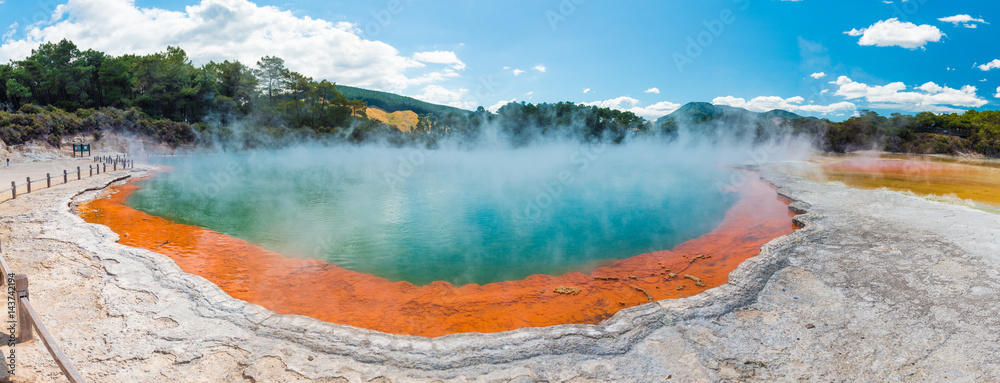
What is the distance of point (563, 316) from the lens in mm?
5285

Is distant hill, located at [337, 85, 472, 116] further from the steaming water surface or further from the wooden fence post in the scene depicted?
the wooden fence post

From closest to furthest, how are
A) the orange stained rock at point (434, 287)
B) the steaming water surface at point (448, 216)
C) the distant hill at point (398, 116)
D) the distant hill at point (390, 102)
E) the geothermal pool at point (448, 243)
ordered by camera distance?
the orange stained rock at point (434, 287), the geothermal pool at point (448, 243), the steaming water surface at point (448, 216), the distant hill at point (398, 116), the distant hill at point (390, 102)

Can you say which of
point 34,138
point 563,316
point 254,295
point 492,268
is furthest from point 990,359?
point 34,138

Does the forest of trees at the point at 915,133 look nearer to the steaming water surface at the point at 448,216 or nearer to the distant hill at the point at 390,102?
the steaming water surface at the point at 448,216

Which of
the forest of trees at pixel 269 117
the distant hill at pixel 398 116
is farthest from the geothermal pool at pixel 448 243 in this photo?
the distant hill at pixel 398 116

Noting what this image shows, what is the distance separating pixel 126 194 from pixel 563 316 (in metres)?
15.3

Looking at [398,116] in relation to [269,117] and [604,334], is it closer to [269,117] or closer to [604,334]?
[269,117]

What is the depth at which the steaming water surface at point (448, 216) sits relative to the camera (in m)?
7.89

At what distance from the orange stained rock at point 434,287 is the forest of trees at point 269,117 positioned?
2348cm

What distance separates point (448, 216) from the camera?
11.5 metres

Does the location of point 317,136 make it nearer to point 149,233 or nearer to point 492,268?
point 149,233

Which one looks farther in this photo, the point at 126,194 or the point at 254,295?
the point at 126,194

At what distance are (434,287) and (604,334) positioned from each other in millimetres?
3084

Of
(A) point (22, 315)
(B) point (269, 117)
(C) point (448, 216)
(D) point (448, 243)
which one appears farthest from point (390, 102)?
(A) point (22, 315)
